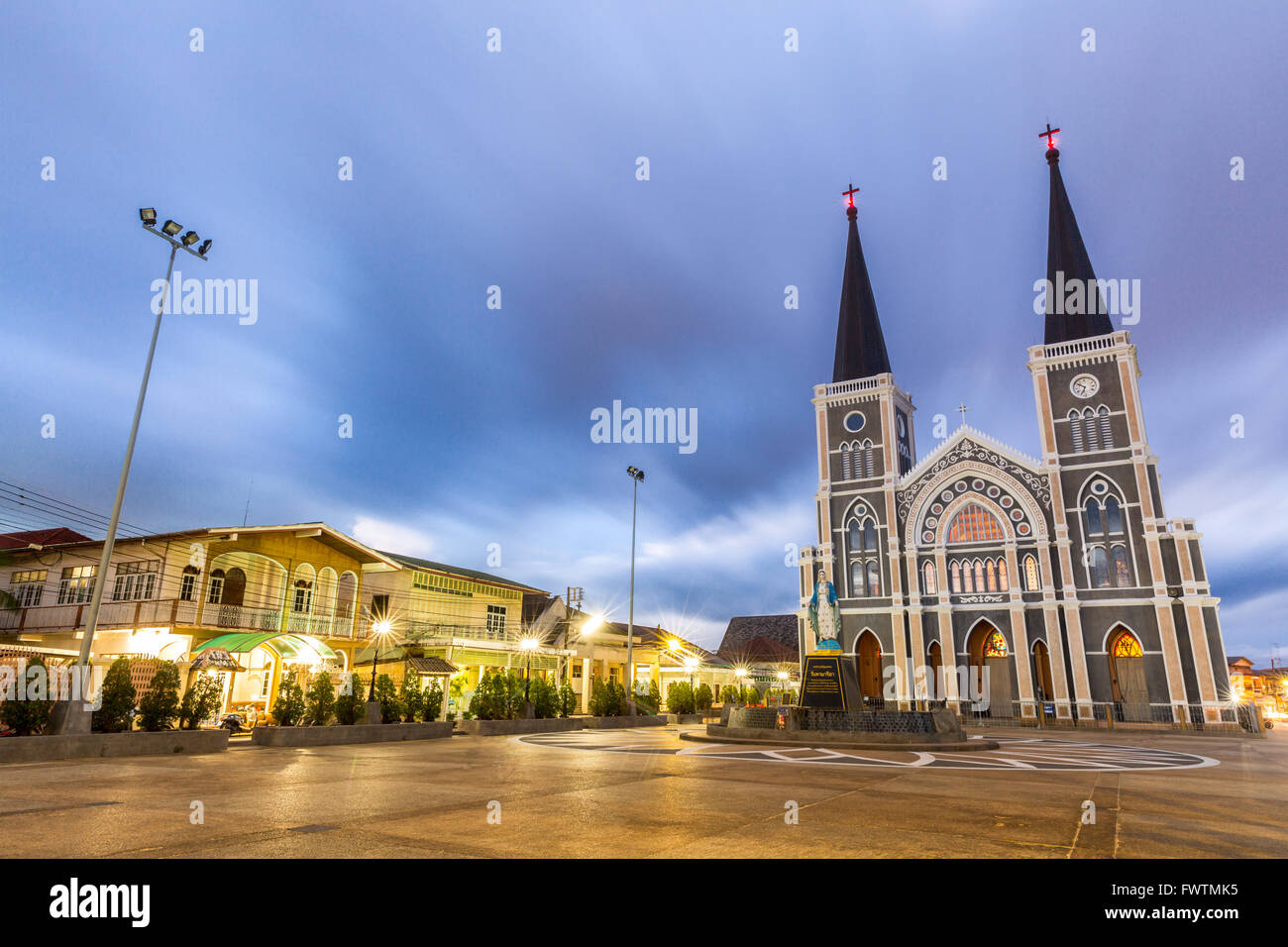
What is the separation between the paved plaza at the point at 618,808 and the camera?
593 centimetres

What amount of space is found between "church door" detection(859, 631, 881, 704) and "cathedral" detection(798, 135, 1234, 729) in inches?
3.7

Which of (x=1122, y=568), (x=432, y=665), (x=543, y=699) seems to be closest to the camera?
(x=543, y=699)

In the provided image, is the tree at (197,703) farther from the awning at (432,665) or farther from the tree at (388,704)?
the awning at (432,665)

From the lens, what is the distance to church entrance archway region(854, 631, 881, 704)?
4831 centimetres

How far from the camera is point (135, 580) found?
27.3m

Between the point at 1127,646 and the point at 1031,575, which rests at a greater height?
the point at 1031,575

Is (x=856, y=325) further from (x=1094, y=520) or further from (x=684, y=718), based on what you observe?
(x=684, y=718)

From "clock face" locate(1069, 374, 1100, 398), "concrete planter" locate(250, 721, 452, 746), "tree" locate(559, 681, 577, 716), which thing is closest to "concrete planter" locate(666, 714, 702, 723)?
Result: "tree" locate(559, 681, 577, 716)

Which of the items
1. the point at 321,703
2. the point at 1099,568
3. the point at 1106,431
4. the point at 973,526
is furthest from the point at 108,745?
the point at 1106,431

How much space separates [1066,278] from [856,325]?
14319mm

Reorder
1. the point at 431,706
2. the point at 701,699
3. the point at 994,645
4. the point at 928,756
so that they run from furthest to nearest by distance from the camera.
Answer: the point at 994,645
the point at 701,699
the point at 431,706
the point at 928,756

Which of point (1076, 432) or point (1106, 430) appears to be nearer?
point (1106, 430)

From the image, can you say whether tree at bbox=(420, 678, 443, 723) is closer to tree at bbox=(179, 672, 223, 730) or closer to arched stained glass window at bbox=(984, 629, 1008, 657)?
tree at bbox=(179, 672, 223, 730)
